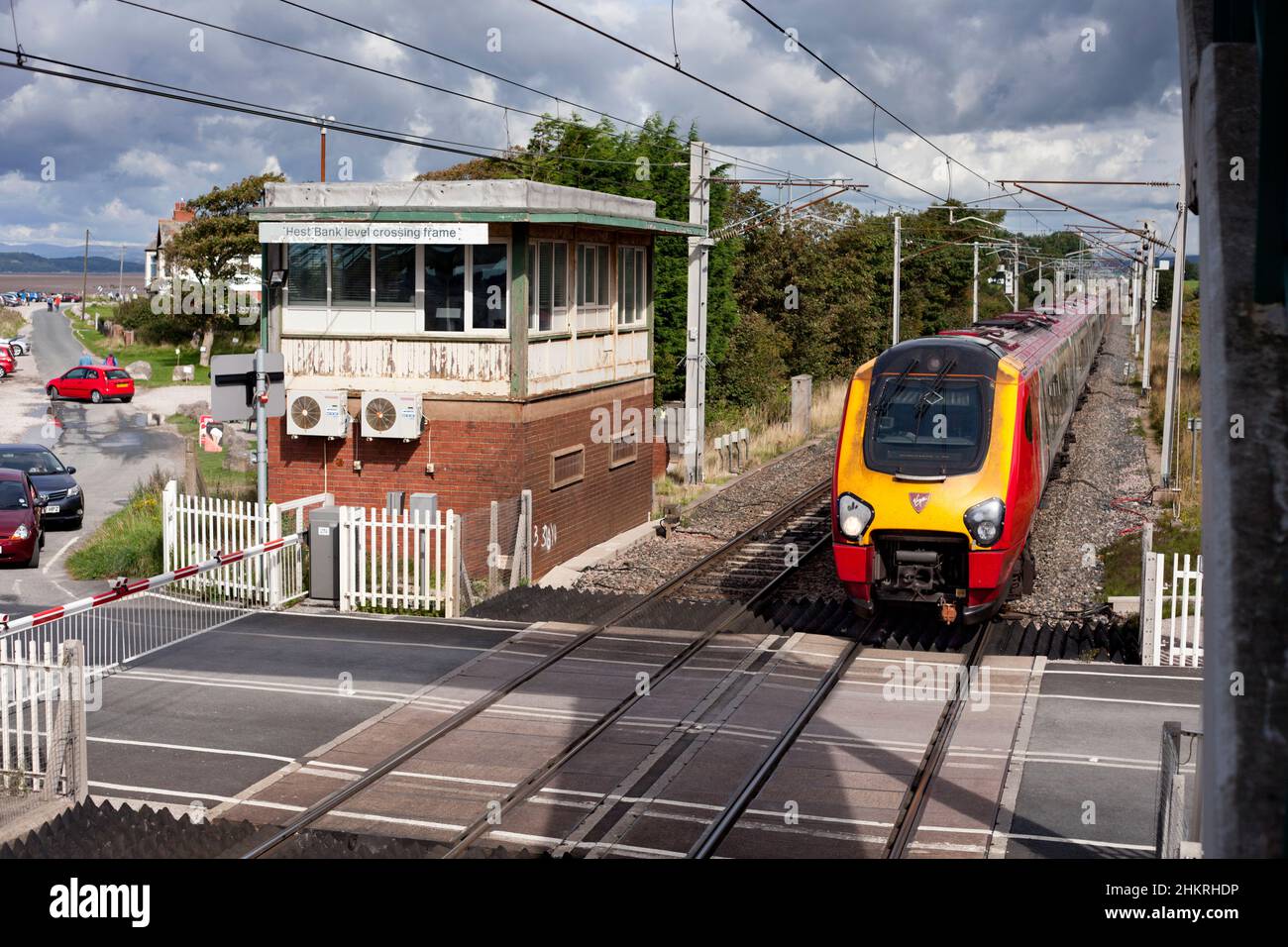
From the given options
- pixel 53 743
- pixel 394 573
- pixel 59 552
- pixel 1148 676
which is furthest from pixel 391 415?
pixel 1148 676

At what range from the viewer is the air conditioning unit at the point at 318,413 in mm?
19156

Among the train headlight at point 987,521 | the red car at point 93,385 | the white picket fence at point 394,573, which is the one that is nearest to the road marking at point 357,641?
the white picket fence at point 394,573

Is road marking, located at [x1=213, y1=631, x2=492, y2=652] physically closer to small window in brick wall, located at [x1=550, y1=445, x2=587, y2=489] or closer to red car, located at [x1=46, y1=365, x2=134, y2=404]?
small window in brick wall, located at [x1=550, y1=445, x2=587, y2=489]

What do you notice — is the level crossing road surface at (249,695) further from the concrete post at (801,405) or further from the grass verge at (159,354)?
the grass verge at (159,354)

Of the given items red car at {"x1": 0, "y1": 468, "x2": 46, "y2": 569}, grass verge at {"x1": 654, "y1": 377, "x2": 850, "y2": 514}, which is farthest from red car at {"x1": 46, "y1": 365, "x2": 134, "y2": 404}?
red car at {"x1": 0, "y1": 468, "x2": 46, "y2": 569}

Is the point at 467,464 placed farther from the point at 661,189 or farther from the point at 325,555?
the point at 661,189

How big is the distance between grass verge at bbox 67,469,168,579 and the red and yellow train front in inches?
387

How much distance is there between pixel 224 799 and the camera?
898 cm

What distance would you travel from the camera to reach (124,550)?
19859 millimetres

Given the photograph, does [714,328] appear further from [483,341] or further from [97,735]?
[97,735]

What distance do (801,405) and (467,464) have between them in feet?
68.7

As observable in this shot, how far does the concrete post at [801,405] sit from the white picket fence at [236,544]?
73.8 ft
